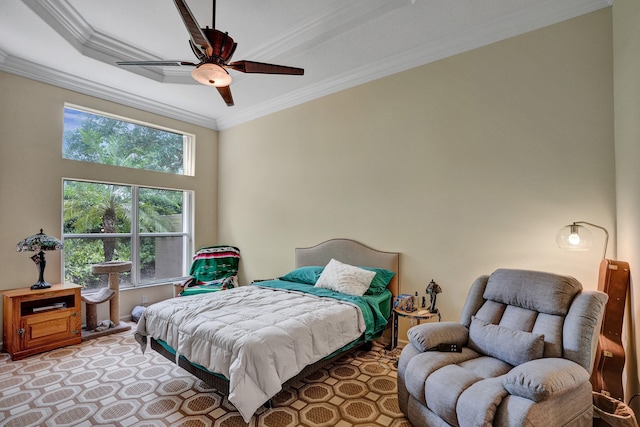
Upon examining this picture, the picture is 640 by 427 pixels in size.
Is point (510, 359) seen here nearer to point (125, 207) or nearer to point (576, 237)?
point (576, 237)

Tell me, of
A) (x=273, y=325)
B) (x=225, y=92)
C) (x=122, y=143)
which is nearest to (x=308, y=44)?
(x=225, y=92)

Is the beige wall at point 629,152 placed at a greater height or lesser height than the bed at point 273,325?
greater

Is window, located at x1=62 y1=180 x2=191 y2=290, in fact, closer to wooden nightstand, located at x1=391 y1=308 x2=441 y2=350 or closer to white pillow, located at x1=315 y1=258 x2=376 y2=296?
white pillow, located at x1=315 y1=258 x2=376 y2=296

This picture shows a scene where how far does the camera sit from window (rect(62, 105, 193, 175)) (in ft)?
13.9

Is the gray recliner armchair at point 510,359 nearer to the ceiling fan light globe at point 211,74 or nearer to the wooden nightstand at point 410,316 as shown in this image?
the wooden nightstand at point 410,316

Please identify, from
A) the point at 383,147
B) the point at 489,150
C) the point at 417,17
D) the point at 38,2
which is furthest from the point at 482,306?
the point at 38,2

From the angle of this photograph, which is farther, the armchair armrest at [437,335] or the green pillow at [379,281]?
the green pillow at [379,281]

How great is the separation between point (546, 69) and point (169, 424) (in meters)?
4.15

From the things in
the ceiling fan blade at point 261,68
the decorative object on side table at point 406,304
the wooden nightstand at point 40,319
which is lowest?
the wooden nightstand at point 40,319

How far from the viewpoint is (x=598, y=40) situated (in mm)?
2572

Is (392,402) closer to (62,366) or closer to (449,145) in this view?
(449,145)

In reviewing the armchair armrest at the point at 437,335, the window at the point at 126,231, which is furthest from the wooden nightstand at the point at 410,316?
the window at the point at 126,231

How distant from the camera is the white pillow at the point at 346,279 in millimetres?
3395

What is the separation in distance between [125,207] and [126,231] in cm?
36
